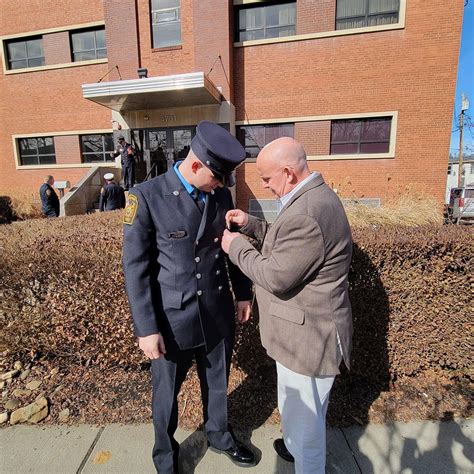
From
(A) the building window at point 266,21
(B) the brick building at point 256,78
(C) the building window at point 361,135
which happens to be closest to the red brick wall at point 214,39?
(B) the brick building at point 256,78

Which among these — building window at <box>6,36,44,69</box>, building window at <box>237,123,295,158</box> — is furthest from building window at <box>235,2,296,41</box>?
building window at <box>6,36,44,69</box>

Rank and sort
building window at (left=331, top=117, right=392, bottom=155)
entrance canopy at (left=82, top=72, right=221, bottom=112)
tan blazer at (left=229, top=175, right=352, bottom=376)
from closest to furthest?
tan blazer at (left=229, top=175, right=352, bottom=376) → entrance canopy at (left=82, top=72, right=221, bottom=112) → building window at (left=331, top=117, right=392, bottom=155)

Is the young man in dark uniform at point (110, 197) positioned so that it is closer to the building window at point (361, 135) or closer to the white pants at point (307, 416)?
the building window at point (361, 135)

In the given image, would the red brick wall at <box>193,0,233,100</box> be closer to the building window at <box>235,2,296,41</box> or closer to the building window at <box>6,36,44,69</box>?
the building window at <box>235,2,296,41</box>

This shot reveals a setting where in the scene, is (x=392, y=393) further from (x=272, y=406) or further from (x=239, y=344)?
(x=239, y=344)

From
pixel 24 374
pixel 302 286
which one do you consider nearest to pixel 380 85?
pixel 302 286

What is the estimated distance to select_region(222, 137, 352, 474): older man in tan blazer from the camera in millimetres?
1560

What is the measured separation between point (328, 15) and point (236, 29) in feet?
11.4

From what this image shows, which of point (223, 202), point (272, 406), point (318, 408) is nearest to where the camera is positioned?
point (318, 408)

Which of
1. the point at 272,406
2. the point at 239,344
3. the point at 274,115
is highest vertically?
the point at 274,115

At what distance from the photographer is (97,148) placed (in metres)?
15.2

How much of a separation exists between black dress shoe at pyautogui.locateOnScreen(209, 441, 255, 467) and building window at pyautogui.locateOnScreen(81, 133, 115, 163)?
14680 millimetres

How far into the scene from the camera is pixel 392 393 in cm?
283

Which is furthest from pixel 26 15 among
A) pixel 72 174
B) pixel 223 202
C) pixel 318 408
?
pixel 318 408
